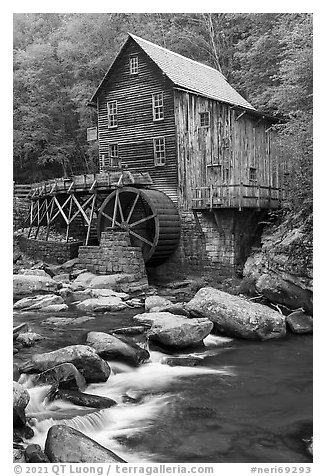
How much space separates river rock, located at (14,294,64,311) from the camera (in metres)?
8.55

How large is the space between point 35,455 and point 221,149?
9742mm

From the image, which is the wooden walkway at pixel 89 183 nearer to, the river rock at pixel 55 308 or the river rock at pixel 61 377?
the river rock at pixel 55 308

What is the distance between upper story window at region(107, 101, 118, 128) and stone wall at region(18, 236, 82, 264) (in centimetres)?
364

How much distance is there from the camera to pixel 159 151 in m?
13.5

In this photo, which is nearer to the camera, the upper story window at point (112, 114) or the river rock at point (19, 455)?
the river rock at point (19, 455)

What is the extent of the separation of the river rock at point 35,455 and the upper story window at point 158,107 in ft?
34.4

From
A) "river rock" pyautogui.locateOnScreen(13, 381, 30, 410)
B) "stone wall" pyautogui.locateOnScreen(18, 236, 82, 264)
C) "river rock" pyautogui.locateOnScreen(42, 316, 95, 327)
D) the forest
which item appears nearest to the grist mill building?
the forest

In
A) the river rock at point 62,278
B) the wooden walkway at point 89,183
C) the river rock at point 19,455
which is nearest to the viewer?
the river rock at point 19,455

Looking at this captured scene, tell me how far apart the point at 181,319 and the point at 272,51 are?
830 cm

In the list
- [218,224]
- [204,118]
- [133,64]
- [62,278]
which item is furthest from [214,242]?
[133,64]

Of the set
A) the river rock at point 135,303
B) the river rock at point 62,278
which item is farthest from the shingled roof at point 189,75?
the river rock at point 135,303

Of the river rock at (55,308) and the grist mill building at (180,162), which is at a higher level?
the grist mill building at (180,162)

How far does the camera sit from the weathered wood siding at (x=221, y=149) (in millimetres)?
12219

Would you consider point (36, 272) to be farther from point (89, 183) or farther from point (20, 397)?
point (20, 397)
